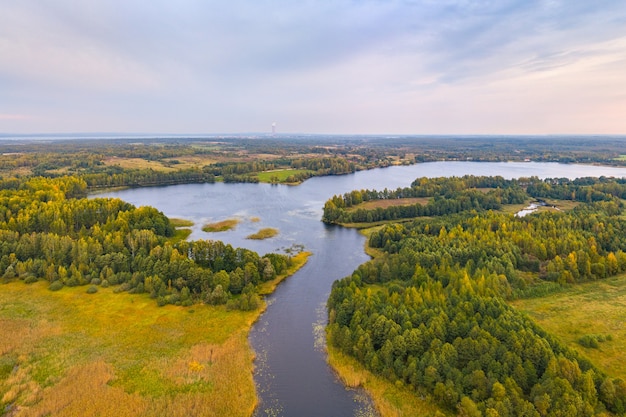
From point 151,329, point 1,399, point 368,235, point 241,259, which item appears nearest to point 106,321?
point 151,329

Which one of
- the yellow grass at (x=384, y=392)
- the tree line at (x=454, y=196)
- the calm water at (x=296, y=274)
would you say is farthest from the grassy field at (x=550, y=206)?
the yellow grass at (x=384, y=392)

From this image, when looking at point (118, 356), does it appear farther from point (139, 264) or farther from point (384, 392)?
point (384, 392)

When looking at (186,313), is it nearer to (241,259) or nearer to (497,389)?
(241,259)

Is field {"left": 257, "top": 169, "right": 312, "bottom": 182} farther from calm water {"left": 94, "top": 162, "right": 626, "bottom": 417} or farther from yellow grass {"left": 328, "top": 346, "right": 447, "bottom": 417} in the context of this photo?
yellow grass {"left": 328, "top": 346, "right": 447, "bottom": 417}

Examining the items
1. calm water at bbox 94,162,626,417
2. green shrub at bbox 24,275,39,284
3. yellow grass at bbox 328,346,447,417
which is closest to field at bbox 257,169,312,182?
calm water at bbox 94,162,626,417

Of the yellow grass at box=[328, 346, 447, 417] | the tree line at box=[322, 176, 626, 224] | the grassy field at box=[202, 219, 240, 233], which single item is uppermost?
the tree line at box=[322, 176, 626, 224]

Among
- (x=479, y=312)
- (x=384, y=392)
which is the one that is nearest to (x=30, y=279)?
(x=384, y=392)
